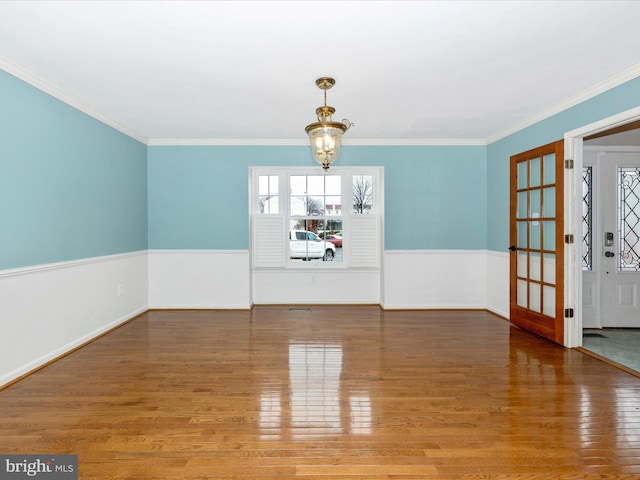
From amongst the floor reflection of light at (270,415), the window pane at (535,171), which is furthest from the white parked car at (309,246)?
the floor reflection of light at (270,415)

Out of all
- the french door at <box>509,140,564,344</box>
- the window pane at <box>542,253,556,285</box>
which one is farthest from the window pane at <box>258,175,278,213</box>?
the window pane at <box>542,253,556,285</box>

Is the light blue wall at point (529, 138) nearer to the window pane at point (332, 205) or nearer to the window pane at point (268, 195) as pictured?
the window pane at point (332, 205)

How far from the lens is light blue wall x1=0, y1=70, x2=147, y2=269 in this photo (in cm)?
304

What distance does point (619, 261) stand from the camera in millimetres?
4840

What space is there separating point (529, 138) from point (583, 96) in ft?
3.04

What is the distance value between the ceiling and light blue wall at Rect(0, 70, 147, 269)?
234 millimetres

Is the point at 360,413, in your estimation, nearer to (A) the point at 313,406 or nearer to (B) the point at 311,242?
(A) the point at 313,406

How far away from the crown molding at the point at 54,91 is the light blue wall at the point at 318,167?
3.59 ft

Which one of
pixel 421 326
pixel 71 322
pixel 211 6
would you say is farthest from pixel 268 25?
pixel 421 326

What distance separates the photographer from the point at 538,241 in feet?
14.5

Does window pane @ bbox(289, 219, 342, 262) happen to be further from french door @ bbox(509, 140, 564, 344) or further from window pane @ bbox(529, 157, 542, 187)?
window pane @ bbox(529, 157, 542, 187)

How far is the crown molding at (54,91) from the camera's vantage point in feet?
9.91

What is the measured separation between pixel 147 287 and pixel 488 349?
15.3 ft

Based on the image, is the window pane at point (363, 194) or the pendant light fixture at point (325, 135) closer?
the pendant light fixture at point (325, 135)
